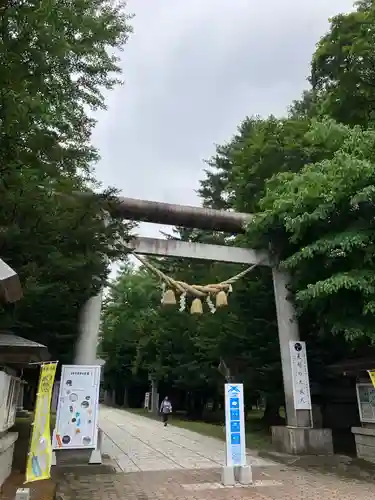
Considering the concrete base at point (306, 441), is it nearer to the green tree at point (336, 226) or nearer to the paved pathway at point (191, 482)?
the paved pathway at point (191, 482)

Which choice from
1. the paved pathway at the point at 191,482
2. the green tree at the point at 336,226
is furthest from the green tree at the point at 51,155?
the green tree at the point at 336,226

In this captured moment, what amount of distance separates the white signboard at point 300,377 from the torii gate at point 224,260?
Result: 0.45ft

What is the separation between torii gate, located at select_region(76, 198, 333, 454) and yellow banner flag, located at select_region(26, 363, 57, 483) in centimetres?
283

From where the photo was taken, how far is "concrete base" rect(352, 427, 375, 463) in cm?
1046

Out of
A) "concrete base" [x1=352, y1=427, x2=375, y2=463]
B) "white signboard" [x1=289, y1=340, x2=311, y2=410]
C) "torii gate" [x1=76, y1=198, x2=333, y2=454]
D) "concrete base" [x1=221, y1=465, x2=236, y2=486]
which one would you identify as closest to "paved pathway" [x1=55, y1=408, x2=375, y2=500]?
"concrete base" [x1=221, y1=465, x2=236, y2=486]

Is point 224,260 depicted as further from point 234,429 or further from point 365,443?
point 365,443

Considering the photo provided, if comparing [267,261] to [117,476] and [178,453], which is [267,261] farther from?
[117,476]

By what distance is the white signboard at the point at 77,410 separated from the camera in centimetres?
916

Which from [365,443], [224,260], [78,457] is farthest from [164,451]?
[224,260]

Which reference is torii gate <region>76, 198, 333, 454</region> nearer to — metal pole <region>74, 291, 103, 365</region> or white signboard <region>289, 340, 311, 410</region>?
metal pole <region>74, 291, 103, 365</region>

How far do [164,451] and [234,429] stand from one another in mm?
4818

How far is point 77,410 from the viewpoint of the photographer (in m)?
9.32

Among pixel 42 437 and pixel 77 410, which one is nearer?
pixel 42 437

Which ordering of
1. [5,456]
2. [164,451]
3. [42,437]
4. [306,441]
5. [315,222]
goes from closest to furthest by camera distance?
1. [42,437]
2. [5,456]
3. [315,222]
4. [306,441]
5. [164,451]
